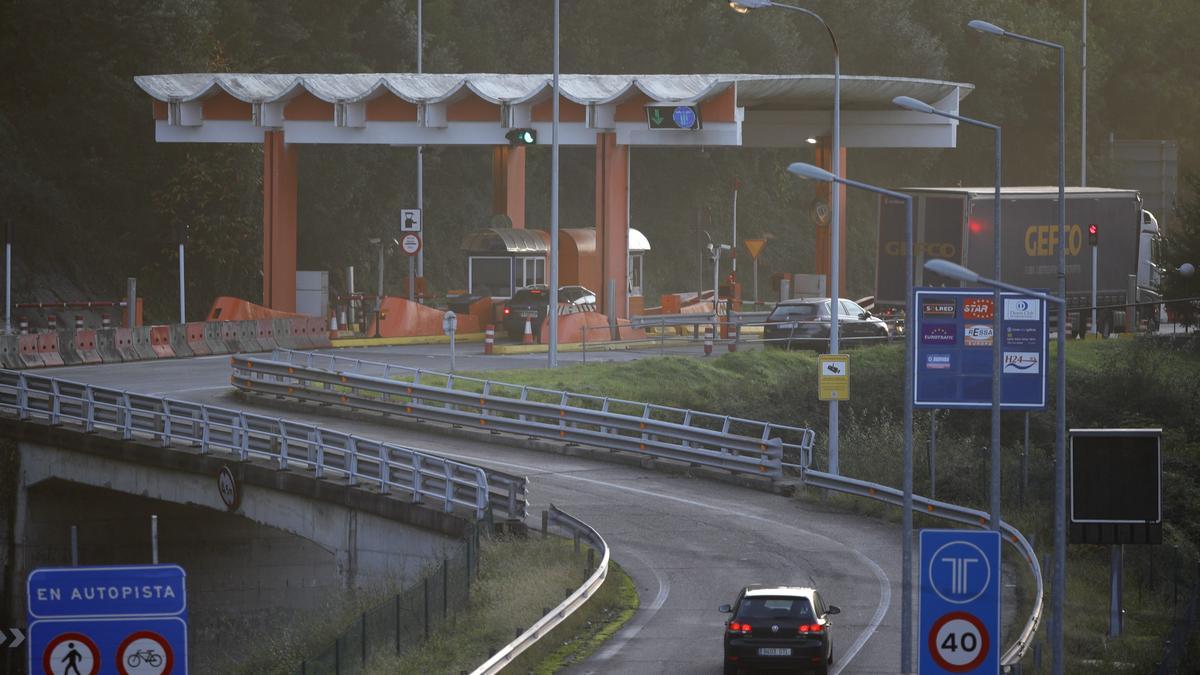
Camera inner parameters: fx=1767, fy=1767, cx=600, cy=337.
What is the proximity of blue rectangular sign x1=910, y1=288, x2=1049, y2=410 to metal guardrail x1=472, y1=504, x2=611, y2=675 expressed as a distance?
721cm

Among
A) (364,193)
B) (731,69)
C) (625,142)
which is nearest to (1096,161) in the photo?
(731,69)

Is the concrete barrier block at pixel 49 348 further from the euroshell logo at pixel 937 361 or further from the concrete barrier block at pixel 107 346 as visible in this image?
the euroshell logo at pixel 937 361

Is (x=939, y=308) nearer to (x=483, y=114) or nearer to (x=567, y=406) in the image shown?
(x=567, y=406)

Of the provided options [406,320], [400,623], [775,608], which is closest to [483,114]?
[406,320]

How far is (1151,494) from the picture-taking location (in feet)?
88.2

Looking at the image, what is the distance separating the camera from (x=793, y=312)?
52.1 m

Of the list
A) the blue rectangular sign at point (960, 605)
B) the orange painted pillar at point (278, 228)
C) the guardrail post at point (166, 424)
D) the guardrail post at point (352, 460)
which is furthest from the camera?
the orange painted pillar at point (278, 228)

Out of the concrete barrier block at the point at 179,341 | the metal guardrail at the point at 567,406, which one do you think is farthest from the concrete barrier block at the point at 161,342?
the metal guardrail at the point at 567,406

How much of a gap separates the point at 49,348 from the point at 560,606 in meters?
25.9

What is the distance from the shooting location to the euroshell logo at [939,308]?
103 ft

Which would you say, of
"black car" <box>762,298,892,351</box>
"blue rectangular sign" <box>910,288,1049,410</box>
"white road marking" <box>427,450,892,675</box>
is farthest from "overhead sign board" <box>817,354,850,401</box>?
"black car" <box>762,298,892,351</box>

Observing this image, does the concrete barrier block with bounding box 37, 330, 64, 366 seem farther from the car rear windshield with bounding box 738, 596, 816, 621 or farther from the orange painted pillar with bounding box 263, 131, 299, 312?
the car rear windshield with bounding box 738, 596, 816, 621

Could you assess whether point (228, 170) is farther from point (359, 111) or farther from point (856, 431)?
point (856, 431)

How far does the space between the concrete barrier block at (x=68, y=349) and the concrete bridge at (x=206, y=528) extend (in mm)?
10953
